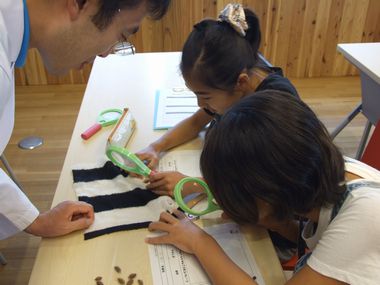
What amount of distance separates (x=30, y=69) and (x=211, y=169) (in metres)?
2.91

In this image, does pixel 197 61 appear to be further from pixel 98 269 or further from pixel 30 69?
pixel 30 69

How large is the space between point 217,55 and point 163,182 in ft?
1.31

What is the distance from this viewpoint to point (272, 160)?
0.69 metres

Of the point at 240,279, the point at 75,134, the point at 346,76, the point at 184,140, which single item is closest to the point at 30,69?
the point at 75,134

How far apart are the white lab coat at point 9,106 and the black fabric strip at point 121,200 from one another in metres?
0.14

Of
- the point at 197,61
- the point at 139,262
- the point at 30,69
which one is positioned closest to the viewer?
the point at 139,262

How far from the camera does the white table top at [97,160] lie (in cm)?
77

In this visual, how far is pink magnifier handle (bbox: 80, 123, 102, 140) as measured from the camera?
1.22 m

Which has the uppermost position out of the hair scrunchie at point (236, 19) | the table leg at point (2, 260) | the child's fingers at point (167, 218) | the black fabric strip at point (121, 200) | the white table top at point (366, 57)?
the hair scrunchie at point (236, 19)

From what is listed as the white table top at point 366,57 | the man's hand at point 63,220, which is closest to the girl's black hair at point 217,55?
the man's hand at point 63,220

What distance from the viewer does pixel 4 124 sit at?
34.6 inches

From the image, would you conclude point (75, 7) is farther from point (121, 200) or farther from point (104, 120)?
point (104, 120)

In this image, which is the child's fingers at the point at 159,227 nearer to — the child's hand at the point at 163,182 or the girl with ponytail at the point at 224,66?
the child's hand at the point at 163,182

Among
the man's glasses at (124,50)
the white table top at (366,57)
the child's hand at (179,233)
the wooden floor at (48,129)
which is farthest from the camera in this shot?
the man's glasses at (124,50)
